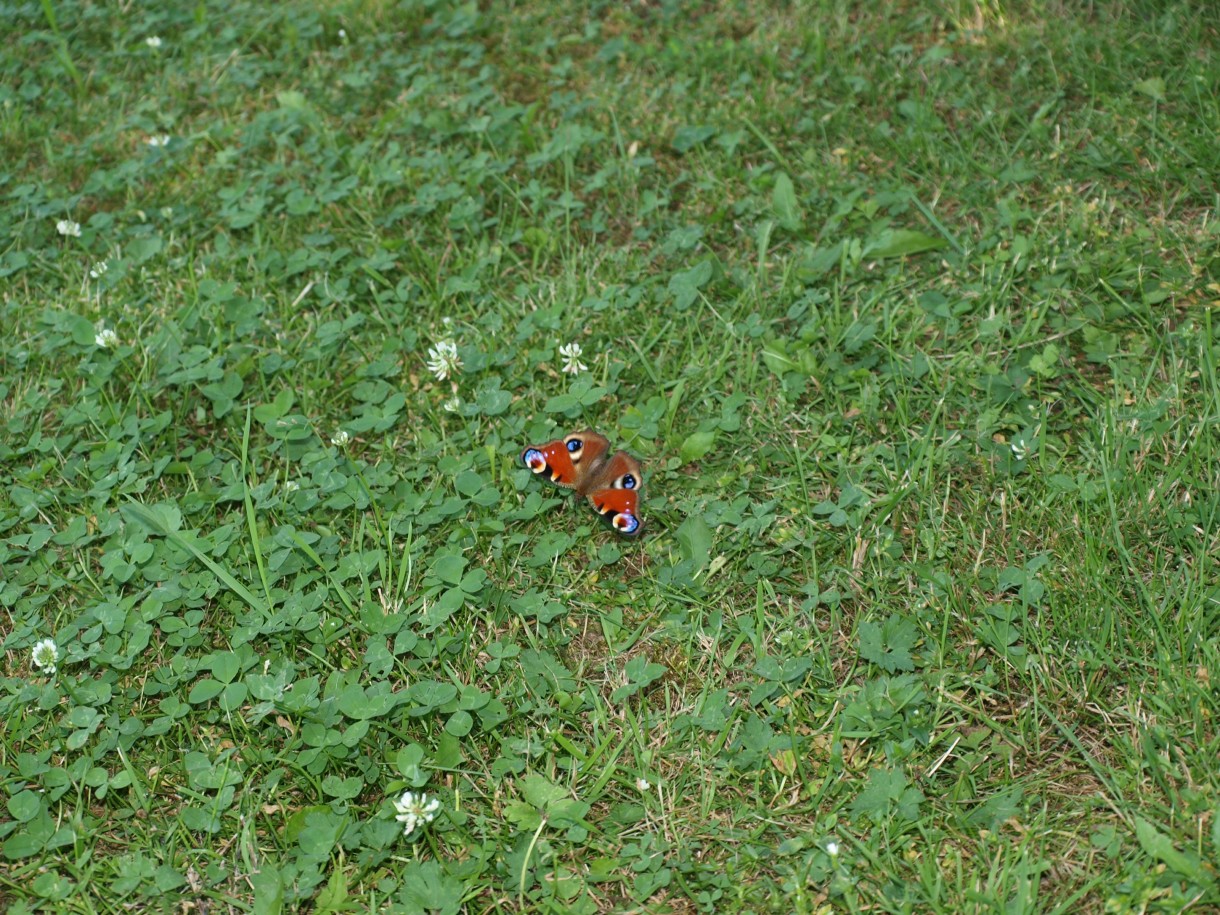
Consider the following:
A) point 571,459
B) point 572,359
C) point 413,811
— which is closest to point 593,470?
point 571,459

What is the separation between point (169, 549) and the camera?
341 centimetres

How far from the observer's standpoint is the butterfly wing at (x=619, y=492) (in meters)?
3.28

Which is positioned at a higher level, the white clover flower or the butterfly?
the butterfly

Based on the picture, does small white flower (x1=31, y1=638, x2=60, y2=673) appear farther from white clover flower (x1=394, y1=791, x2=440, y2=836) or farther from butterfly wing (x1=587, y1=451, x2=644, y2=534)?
butterfly wing (x1=587, y1=451, x2=644, y2=534)

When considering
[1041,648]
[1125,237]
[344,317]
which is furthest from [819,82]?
[1041,648]

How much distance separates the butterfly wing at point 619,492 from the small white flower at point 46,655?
150 centimetres

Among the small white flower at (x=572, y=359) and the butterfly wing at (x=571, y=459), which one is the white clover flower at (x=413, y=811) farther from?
the small white flower at (x=572, y=359)

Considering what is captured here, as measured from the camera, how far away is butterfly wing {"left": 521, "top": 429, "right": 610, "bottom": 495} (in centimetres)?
340

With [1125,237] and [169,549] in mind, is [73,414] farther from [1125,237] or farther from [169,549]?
[1125,237]

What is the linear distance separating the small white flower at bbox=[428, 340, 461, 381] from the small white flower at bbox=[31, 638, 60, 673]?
1.39m

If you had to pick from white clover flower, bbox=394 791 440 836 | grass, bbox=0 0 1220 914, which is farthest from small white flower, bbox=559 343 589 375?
white clover flower, bbox=394 791 440 836

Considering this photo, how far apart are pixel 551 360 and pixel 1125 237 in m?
1.96

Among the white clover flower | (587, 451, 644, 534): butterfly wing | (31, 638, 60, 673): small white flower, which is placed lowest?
the white clover flower

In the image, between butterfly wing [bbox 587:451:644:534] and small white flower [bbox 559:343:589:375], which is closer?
butterfly wing [bbox 587:451:644:534]
